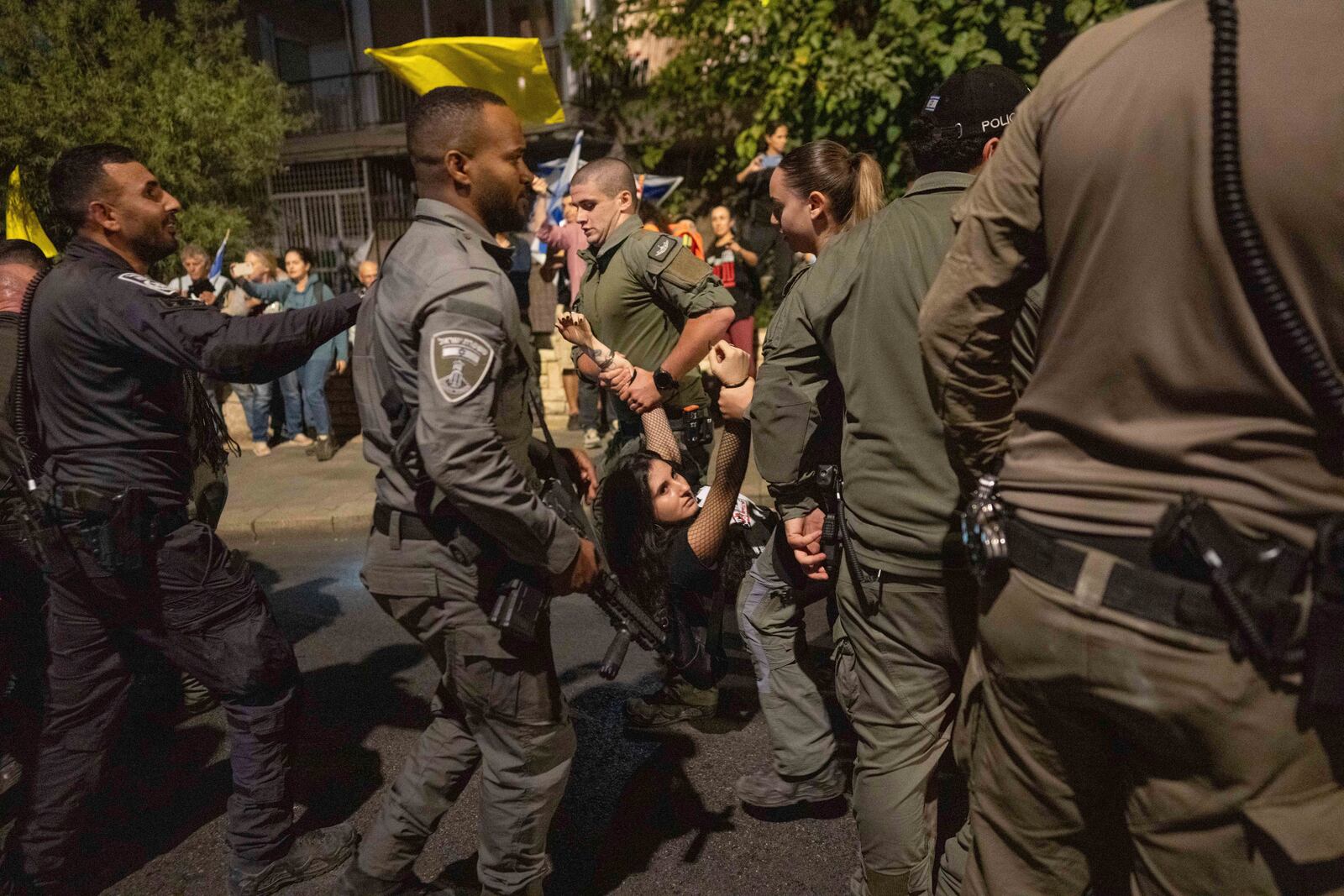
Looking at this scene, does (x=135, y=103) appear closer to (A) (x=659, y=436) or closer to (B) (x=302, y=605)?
(B) (x=302, y=605)

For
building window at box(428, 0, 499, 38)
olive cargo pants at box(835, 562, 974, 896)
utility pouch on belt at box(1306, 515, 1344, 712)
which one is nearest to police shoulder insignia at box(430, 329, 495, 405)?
olive cargo pants at box(835, 562, 974, 896)

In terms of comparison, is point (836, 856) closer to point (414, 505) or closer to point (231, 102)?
point (414, 505)

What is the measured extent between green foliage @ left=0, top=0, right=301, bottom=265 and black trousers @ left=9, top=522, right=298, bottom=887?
8.74 metres

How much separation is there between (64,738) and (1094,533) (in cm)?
275

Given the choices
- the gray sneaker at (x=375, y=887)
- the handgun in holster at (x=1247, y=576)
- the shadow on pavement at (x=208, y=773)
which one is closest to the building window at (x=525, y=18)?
the shadow on pavement at (x=208, y=773)

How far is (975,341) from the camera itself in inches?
61.3

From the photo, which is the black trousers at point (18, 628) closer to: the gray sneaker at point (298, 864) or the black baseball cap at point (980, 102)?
the gray sneaker at point (298, 864)

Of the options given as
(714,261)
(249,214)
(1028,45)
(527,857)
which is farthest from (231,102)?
(527,857)

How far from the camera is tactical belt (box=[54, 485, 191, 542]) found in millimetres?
2467

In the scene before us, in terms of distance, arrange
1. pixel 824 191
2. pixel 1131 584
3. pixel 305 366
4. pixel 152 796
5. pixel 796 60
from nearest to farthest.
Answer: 1. pixel 1131 584
2. pixel 824 191
3. pixel 152 796
4. pixel 796 60
5. pixel 305 366

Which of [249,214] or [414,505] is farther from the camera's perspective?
[249,214]

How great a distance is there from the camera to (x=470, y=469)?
6.26 ft

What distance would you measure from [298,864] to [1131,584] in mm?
2468

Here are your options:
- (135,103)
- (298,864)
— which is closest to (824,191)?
(298,864)
